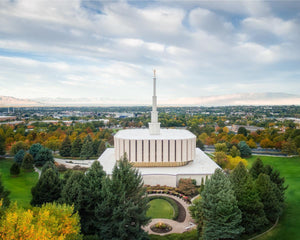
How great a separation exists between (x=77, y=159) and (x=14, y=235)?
158 ft

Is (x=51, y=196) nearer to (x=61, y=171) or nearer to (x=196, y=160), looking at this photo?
(x=61, y=171)

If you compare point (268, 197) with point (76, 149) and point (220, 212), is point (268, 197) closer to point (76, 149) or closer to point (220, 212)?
point (220, 212)

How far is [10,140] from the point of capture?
6494cm

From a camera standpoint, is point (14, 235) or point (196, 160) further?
point (196, 160)

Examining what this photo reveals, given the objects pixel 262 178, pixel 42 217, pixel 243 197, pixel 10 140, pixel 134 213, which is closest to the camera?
pixel 42 217

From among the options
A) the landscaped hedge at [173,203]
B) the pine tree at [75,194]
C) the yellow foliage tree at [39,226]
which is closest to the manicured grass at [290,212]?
the landscaped hedge at [173,203]

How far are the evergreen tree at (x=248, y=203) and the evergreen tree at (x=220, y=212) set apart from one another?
1.90 meters

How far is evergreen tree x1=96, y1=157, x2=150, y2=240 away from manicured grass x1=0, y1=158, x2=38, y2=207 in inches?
642

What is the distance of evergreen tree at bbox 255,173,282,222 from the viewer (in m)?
23.4

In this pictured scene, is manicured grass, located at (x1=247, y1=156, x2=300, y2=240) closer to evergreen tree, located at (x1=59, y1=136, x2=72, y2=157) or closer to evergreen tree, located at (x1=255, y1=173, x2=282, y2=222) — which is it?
evergreen tree, located at (x1=255, y1=173, x2=282, y2=222)

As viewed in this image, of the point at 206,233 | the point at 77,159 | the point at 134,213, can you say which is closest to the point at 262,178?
the point at 206,233

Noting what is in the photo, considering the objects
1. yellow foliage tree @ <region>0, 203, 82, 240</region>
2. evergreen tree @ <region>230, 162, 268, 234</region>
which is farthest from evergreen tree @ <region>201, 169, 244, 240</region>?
yellow foliage tree @ <region>0, 203, 82, 240</region>

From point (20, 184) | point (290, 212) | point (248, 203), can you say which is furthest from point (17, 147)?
point (290, 212)

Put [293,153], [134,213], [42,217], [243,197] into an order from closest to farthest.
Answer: [42,217] < [134,213] < [243,197] < [293,153]
